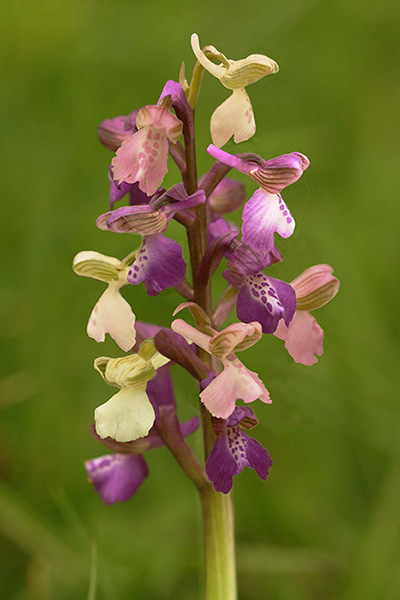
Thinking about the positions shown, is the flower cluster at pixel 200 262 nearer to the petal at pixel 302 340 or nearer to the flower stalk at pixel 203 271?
the flower stalk at pixel 203 271

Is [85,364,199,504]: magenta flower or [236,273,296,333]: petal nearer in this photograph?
[236,273,296,333]: petal

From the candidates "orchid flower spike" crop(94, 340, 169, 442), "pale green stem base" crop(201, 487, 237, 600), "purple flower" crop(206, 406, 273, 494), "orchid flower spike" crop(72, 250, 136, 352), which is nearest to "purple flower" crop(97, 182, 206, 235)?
"orchid flower spike" crop(72, 250, 136, 352)

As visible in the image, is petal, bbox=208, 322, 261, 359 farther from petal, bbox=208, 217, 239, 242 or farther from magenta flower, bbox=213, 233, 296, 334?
petal, bbox=208, 217, 239, 242

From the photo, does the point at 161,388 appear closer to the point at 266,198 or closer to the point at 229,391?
the point at 229,391

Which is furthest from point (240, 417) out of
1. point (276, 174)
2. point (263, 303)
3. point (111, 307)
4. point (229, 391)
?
point (276, 174)

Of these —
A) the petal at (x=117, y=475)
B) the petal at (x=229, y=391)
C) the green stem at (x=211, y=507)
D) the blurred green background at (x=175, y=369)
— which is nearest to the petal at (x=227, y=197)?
the blurred green background at (x=175, y=369)

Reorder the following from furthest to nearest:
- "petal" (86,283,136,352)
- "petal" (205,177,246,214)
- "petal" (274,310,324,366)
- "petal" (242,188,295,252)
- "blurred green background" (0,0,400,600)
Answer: "blurred green background" (0,0,400,600) → "petal" (205,177,246,214) → "petal" (274,310,324,366) → "petal" (86,283,136,352) → "petal" (242,188,295,252)
